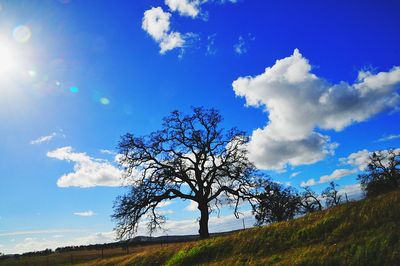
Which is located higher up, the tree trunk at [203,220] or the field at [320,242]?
the tree trunk at [203,220]

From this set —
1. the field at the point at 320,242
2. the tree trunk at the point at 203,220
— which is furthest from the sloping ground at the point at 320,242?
the tree trunk at the point at 203,220

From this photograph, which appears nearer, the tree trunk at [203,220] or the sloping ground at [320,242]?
the sloping ground at [320,242]

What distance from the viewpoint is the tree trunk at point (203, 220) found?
33.8 metres

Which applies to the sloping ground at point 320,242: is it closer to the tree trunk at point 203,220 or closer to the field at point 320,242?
the field at point 320,242

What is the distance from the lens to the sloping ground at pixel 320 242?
41.7 ft

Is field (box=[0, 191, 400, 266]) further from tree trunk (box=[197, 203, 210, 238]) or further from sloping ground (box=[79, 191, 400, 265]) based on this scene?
tree trunk (box=[197, 203, 210, 238])

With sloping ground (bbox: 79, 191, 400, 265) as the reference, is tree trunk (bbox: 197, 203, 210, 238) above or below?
above

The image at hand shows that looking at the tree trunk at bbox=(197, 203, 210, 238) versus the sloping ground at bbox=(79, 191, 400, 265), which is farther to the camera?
the tree trunk at bbox=(197, 203, 210, 238)

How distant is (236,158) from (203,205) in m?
5.55

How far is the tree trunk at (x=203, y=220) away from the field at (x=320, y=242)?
12.6 m

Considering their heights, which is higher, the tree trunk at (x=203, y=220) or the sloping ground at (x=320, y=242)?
the tree trunk at (x=203, y=220)

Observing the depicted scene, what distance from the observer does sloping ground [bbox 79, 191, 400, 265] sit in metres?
12.7

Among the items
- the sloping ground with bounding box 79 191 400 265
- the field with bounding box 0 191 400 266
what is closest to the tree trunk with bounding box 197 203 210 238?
the sloping ground with bounding box 79 191 400 265

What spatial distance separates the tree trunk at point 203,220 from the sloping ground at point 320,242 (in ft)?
41.0
